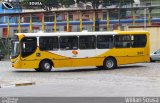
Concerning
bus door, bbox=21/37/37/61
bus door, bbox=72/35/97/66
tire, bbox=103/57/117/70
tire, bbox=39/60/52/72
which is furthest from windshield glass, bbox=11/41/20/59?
tire, bbox=103/57/117/70

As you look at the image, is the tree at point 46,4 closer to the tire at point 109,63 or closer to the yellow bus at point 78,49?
the yellow bus at point 78,49

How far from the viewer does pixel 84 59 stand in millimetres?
32156

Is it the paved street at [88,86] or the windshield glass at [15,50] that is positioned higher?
the windshield glass at [15,50]

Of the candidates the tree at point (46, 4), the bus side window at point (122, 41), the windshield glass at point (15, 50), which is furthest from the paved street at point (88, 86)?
the tree at point (46, 4)

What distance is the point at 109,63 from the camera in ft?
108

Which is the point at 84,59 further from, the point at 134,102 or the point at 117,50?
the point at 134,102

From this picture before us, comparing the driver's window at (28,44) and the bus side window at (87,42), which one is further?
the bus side window at (87,42)

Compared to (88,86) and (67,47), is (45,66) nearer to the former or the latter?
(67,47)

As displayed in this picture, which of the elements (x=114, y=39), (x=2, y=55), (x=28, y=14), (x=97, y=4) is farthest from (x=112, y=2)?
(x=114, y=39)

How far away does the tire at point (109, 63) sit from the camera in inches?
1292

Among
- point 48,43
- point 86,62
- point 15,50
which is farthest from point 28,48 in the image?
point 86,62

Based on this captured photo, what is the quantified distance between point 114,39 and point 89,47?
1.94m

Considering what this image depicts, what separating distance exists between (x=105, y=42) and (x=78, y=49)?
82.6 inches

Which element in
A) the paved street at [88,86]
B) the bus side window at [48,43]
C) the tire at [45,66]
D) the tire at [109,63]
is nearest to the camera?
the paved street at [88,86]
